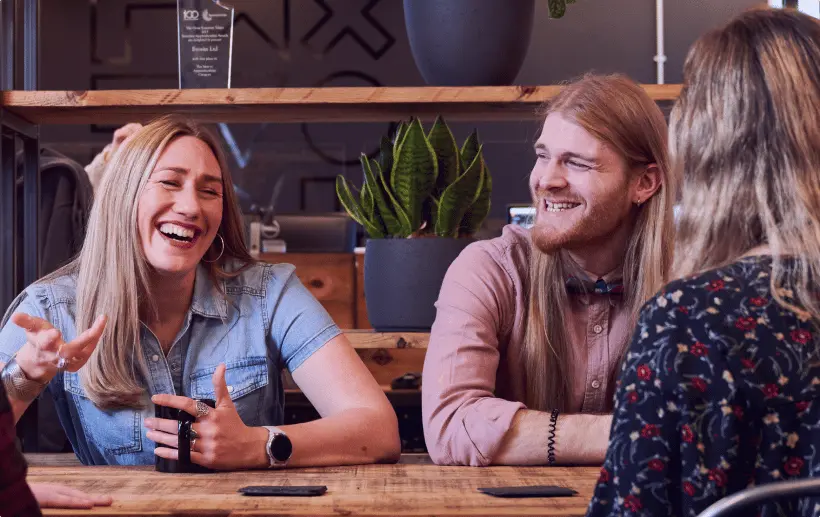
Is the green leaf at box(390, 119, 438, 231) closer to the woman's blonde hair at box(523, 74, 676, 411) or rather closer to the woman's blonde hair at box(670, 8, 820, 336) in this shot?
the woman's blonde hair at box(523, 74, 676, 411)

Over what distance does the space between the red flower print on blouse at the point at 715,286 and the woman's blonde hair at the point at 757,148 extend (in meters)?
0.05

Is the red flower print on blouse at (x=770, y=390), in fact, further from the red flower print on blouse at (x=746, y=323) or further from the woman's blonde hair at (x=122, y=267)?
the woman's blonde hair at (x=122, y=267)

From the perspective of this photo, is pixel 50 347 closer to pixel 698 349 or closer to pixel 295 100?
pixel 295 100

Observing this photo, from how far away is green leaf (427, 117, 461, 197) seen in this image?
1.95 metres

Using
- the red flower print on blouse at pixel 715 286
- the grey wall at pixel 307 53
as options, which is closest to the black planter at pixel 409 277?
the red flower print on blouse at pixel 715 286

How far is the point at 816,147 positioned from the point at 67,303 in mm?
1336

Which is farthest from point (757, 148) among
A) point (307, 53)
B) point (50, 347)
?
point (307, 53)

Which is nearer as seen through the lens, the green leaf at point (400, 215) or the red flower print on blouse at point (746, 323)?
the red flower print on blouse at point (746, 323)

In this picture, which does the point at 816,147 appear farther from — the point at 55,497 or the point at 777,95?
the point at 55,497

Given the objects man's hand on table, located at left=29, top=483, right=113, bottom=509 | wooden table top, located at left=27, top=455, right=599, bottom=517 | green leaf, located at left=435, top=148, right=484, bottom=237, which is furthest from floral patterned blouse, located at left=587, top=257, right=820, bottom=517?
green leaf, located at left=435, top=148, right=484, bottom=237

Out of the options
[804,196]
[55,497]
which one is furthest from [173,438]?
[804,196]

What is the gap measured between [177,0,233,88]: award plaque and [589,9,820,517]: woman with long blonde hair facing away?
4.36 ft

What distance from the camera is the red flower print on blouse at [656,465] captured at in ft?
2.86

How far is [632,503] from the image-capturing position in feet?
2.87
